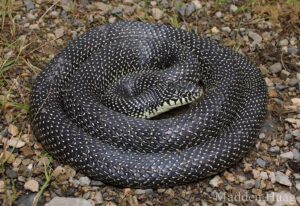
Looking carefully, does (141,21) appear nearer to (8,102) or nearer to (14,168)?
(8,102)

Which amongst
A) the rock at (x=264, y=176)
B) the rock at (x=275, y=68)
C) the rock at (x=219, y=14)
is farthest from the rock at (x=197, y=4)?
the rock at (x=264, y=176)

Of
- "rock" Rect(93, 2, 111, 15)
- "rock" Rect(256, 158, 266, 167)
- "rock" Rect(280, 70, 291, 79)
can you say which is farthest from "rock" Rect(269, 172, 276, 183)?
"rock" Rect(93, 2, 111, 15)

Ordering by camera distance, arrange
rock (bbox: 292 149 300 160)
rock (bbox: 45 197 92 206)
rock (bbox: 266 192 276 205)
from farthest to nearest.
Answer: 1. rock (bbox: 292 149 300 160)
2. rock (bbox: 266 192 276 205)
3. rock (bbox: 45 197 92 206)

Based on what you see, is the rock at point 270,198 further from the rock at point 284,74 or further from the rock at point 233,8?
the rock at point 233,8

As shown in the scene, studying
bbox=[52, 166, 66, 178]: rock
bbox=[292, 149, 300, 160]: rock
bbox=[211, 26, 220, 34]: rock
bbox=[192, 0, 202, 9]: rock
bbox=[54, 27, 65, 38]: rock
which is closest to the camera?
bbox=[52, 166, 66, 178]: rock

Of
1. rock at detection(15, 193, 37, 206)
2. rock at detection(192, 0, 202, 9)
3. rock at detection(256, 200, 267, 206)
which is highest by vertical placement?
rock at detection(192, 0, 202, 9)

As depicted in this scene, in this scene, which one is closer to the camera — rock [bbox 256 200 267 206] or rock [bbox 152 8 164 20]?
rock [bbox 256 200 267 206]

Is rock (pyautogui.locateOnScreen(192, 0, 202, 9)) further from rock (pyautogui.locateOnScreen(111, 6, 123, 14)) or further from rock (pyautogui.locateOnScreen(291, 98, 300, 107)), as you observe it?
rock (pyautogui.locateOnScreen(291, 98, 300, 107))
